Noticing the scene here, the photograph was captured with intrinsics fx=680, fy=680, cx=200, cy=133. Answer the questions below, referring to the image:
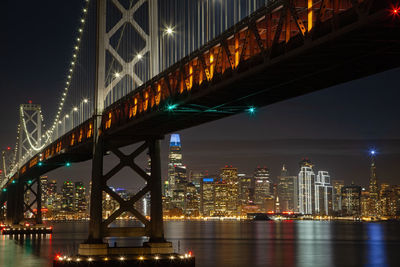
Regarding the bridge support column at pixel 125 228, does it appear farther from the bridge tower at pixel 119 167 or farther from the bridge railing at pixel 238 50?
the bridge railing at pixel 238 50

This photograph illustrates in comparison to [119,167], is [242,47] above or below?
above

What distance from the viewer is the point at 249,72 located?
20.8 m

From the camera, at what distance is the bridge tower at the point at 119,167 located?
35.4 m

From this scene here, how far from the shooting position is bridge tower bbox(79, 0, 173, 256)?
116 ft

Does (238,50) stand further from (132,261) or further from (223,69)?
(132,261)

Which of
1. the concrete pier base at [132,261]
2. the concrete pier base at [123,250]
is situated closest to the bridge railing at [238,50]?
the concrete pier base at [123,250]

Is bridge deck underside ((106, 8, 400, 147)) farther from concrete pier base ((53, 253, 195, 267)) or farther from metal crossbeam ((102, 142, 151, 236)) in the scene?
concrete pier base ((53, 253, 195, 267))

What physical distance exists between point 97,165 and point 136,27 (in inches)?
300

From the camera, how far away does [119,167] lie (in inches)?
1455

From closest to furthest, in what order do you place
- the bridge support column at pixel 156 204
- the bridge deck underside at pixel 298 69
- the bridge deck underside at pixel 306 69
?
the bridge deck underside at pixel 298 69 → the bridge deck underside at pixel 306 69 → the bridge support column at pixel 156 204

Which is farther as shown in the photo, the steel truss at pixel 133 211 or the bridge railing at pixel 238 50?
the steel truss at pixel 133 211

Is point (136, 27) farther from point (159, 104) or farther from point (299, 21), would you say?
point (299, 21)

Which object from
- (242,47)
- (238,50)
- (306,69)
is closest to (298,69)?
(306,69)

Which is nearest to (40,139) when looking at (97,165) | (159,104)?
(97,165)
